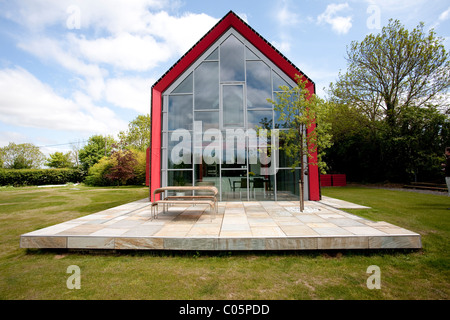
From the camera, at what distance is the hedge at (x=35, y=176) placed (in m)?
25.4

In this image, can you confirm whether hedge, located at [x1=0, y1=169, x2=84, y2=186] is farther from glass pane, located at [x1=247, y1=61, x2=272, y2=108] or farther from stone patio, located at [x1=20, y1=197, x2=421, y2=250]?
glass pane, located at [x1=247, y1=61, x2=272, y2=108]

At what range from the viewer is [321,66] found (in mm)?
9117

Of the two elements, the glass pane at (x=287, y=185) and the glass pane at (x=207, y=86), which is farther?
the glass pane at (x=207, y=86)

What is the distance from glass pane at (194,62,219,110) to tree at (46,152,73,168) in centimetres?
5643

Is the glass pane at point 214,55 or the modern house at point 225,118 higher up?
the glass pane at point 214,55

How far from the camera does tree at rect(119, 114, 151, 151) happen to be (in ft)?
121

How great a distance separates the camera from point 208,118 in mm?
9547

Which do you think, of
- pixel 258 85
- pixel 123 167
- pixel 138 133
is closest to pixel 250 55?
pixel 258 85

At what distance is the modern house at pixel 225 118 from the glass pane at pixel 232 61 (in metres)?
0.05
